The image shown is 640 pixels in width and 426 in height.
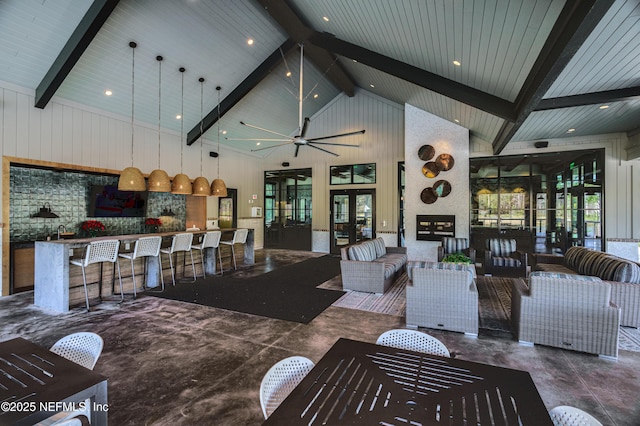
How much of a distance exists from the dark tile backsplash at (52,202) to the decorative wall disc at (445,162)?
8.07 metres

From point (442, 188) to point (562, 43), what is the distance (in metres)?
5.38

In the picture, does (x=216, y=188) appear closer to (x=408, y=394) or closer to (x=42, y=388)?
(x=42, y=388)

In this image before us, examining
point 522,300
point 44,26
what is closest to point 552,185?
point 522,300

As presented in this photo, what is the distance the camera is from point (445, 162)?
7.74 meters

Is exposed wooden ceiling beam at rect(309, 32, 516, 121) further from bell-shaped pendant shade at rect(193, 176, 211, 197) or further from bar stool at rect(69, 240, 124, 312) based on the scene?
bar stool at rect(69, 240, 124, 312)

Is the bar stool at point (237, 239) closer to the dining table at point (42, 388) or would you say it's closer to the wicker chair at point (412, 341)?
the dining table at point (42, 388)

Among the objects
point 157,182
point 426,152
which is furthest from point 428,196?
point 157,182

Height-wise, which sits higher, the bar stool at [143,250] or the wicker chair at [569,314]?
the bar stool at [143,250]

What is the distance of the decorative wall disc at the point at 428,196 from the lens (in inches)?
311

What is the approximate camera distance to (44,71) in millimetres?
5340

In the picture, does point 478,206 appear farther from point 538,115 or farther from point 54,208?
point 54,208

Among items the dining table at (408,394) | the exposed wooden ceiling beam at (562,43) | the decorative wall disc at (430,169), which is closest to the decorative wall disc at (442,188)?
the decorative wall disc at (430,169)

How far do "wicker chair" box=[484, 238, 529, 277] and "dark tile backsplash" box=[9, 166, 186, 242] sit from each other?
334 inches

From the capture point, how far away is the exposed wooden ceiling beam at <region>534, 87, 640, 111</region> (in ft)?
13.7
